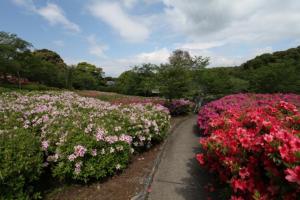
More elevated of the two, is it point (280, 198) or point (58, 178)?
point (280, 198)

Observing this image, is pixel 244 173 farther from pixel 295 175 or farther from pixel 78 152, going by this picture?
pixel 78 152

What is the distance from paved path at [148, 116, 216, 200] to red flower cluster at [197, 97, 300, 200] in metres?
0.52

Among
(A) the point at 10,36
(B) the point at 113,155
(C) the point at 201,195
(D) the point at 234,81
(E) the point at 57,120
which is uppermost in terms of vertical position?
(A) the point at 10,36

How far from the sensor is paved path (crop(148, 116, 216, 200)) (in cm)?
381

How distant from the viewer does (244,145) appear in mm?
2908

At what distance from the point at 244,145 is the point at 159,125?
3.67 meters

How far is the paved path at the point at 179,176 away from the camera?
150 inches

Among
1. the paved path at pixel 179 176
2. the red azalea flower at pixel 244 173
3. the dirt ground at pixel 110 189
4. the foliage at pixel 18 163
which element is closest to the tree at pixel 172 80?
the paved path at pixel 179 176

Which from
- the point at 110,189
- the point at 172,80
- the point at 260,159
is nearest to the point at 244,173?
the point at 260,159

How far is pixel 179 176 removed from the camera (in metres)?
4.47

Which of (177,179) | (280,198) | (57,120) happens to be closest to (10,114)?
(57,120)

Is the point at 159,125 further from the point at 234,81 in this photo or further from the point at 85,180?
the point at 234,81

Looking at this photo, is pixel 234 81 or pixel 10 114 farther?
pixel 234 81

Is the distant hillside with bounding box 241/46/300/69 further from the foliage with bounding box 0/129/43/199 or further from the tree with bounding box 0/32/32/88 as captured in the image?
the foliage with bounding box 0/129/43/199
